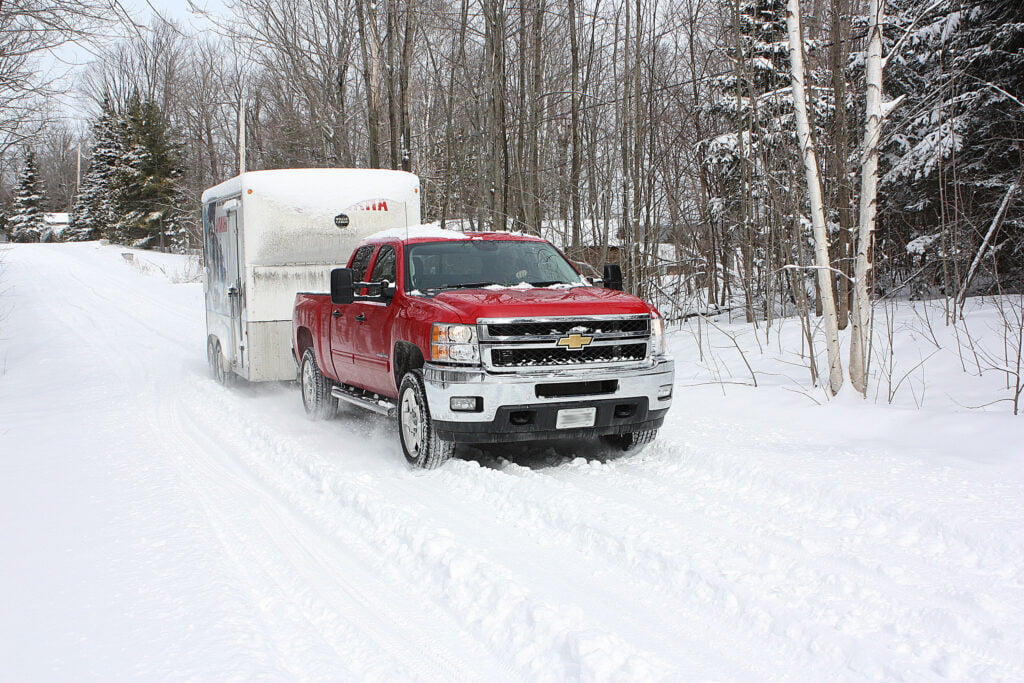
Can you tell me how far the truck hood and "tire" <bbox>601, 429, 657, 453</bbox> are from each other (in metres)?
1.13

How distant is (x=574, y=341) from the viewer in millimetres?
6582

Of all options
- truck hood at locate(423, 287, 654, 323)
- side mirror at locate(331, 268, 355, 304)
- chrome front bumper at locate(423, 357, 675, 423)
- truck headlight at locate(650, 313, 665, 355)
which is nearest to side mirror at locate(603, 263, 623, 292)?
truck hood at locate(423, 287, 654, 323)

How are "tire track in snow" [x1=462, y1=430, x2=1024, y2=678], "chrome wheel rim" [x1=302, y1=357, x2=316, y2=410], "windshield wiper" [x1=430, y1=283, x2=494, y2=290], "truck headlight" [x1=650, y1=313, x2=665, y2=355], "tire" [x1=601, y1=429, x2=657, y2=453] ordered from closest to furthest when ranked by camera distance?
1. "tire track in snow" [x1=462, y1=430, x2=1024, y2=678]
2. "truck headlight" [x1=650, y1=313, x2=665, y2=355]
3. "tire" [x1=601, y1=429, x2=657, y2=453]
4. "windshield wiper" [x1=430, y1=283, x2=494, y2=290]
5. "chrome wheel rim" [x1=302, y1=357, x2=316, y2=410]

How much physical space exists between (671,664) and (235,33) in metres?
24.4

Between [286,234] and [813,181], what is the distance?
20.5ft

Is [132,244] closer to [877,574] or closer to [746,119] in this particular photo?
[746,119]

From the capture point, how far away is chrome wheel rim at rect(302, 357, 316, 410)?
32.2 ft

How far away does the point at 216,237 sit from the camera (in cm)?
1204

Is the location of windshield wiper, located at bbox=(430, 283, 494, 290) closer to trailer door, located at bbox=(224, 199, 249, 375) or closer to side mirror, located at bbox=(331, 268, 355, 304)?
side mirror, located at bbox=(331, 268, 355, 304)

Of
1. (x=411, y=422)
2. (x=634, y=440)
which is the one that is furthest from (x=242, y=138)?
(x=634, y=440)

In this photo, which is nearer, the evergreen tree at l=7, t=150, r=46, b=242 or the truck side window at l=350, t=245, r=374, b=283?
the truck side window at l=350, t=245, r=374, b=283

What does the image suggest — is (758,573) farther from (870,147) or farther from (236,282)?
(236,282)

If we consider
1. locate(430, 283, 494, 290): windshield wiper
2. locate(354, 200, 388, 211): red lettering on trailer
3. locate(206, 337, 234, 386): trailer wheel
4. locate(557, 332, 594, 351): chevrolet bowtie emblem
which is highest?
locate(354, 200, 388, 211): red lettering on trailer

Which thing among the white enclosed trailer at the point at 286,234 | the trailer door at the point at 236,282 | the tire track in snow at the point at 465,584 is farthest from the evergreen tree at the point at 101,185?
the tire track in snow at the point at 465,584
